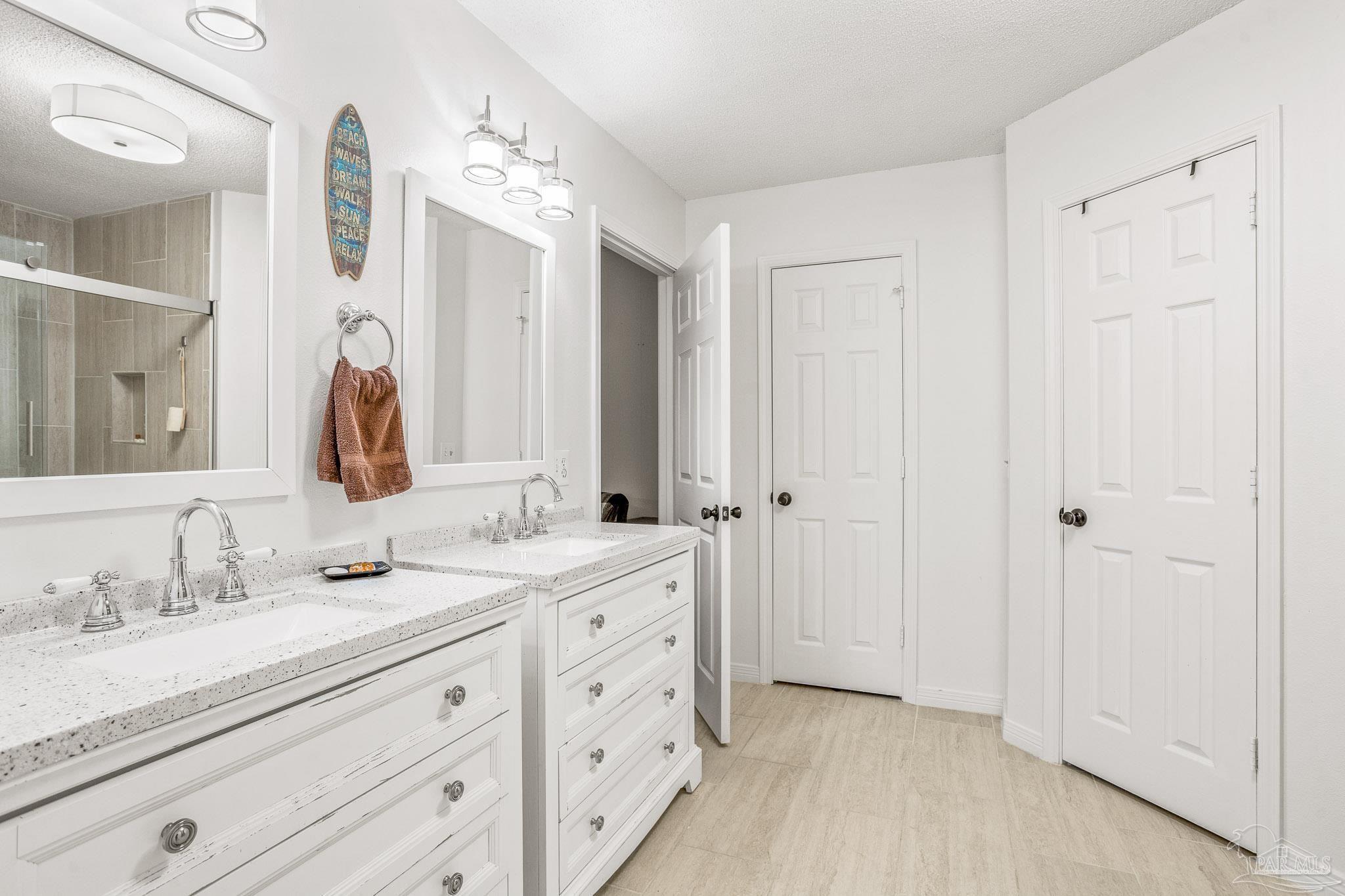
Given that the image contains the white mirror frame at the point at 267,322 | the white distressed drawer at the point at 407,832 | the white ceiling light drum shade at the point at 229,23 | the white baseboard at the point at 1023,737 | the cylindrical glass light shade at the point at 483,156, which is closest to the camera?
the white distressed drawer at the point at 407,832

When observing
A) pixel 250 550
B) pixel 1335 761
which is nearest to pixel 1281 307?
pixel 1335 761

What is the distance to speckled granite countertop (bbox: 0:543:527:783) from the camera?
710mm

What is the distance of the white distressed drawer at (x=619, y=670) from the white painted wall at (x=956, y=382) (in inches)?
59.5

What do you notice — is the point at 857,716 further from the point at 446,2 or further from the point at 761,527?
the point at 446,2

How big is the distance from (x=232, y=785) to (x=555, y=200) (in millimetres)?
1812

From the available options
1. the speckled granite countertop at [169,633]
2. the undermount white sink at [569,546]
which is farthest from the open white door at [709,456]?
the speckled granite countertop at [169,633]

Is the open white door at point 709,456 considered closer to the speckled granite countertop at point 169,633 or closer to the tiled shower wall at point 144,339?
the speckled granite countertop at point 169,633

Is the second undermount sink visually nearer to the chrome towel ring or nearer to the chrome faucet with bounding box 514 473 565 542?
the chrome faucet with bounding box 514 473 565 542

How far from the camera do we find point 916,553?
3191 mm

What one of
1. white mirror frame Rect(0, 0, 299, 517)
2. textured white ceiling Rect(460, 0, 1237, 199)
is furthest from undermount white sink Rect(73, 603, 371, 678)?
textured white ceiling Rect(460, 0, 1237, 199)

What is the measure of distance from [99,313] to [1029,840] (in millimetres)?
2683

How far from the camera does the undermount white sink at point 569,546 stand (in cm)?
199

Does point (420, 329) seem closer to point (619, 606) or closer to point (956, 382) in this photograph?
point (619, 606)

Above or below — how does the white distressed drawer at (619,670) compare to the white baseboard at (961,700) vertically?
above
